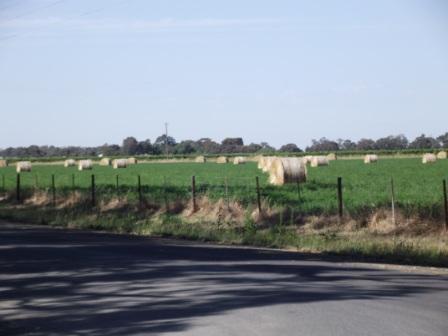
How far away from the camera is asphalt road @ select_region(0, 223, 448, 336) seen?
8422mm

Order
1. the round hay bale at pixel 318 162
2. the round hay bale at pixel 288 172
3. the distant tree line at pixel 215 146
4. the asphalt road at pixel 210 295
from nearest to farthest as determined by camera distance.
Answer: the asphalt road at pixel 210 295 → the round hay bale at pixel 288 172 → the round hay bale at pixel 318 162 → the distant tree line at pixel 215 146

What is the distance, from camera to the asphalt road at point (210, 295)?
27.6 feet

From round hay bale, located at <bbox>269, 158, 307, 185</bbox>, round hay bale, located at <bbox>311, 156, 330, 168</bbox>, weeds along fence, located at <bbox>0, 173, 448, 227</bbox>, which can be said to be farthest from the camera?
round hay bale, located at <bbox>311, 156, 330, 168</bbox>

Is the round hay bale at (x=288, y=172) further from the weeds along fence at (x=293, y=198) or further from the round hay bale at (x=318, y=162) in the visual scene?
the round hay bale at (x=318, y=162)

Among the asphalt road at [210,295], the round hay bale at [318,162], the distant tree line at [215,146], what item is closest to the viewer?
the asphalt road at [210,295]

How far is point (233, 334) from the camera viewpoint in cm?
793

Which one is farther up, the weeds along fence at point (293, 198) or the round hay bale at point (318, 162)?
the round hay bale at point (318, 162)

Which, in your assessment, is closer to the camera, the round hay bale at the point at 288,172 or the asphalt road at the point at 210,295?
the asphalt road at the point at 210,295

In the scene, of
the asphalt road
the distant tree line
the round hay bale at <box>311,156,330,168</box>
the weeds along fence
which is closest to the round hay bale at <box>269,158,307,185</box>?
the weeds along fence

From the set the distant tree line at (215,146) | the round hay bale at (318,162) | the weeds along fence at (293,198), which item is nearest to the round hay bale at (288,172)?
the weeds along fence at (293,198)

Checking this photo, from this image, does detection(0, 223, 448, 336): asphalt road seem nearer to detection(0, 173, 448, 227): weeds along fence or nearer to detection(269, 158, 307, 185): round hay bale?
detection(0, 173, 448, 227): weeds along fence

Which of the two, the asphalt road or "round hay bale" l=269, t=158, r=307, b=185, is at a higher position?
"round hay bale" l=269, t=158, r=307, b=185

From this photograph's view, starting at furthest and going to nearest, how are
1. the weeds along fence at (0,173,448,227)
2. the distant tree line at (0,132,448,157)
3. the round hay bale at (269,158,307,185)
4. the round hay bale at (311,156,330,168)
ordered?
the distant tree line at (0,132,448,157)
the round hay bale at (311,156,330,168)
the round hay bale at (269,158,307,185)
the weeds along fence at (0,173,448,227)

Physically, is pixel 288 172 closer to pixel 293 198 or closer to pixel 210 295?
pixel 293 198
